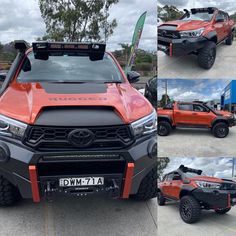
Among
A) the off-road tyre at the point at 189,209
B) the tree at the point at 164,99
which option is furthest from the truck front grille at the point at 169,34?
the off-road tyre at the point at 189,209

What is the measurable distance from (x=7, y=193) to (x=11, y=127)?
0.73 meters

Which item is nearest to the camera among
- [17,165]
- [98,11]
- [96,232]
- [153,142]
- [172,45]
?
[172,45]

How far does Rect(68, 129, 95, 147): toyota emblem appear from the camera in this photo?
2.55m

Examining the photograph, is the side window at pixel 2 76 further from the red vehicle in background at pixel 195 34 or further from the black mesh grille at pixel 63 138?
the red vehicle in background at pixel 195 34

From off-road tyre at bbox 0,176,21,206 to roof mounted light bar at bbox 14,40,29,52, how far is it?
1.30 metres

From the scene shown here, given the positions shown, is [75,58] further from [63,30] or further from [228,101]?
[228,101]

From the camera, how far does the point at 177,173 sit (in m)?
2.62

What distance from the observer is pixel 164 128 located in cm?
256

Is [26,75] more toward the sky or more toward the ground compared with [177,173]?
more toward the sky

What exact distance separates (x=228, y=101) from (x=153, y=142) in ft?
2.12

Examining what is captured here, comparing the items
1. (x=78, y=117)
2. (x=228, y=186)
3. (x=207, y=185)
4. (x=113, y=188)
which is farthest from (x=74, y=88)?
(x=228, y=186)

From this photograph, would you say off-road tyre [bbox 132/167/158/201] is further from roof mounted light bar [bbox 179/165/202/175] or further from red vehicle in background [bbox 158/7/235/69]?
red vehicle in background [bbox 158/7/235/69]

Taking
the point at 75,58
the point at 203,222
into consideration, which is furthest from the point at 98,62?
the point at 203,222

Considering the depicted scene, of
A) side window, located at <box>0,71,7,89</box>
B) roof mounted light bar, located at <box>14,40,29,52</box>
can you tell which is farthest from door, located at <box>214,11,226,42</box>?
side window, located at <box>0,71,7,89</box>
